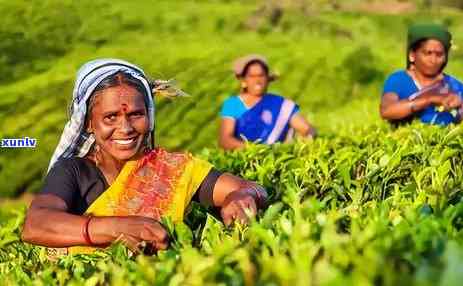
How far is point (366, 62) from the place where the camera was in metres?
15.2

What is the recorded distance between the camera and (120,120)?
3.24m

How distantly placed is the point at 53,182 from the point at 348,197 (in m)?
1.26

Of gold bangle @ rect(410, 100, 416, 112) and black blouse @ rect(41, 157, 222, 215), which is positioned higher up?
gold bangle @ rect(410, 100, 416, 112)

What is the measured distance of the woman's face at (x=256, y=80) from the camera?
725cm

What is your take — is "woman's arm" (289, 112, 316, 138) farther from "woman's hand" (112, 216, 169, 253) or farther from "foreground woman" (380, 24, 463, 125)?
"woman's hand" (112, 216, 169, 253)

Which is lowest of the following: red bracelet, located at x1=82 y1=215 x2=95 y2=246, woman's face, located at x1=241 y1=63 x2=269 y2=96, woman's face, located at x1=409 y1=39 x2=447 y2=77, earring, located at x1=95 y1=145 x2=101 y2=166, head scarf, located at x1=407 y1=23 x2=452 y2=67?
red bracelet, located at x1=82 y1=215 x2=95 y2=246

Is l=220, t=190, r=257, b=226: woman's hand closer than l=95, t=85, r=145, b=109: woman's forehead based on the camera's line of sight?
Yes

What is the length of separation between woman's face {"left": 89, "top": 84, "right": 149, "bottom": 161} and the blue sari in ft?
12.2

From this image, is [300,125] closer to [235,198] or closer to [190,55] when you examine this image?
[235,198]

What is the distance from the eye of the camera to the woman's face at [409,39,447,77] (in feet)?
21.7

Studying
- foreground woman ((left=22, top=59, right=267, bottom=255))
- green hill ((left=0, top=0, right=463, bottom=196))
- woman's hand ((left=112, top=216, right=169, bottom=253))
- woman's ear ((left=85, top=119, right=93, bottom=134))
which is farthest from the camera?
green hill ((left=0, top=0, right=463, bottom=196))

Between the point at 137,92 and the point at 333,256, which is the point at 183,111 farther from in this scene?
the point at 333,256

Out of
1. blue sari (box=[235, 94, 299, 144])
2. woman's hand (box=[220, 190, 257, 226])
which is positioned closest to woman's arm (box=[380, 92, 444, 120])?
blue sari (box=[235, 94, 299, 144])

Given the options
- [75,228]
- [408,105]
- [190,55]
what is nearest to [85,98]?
[75,228]
